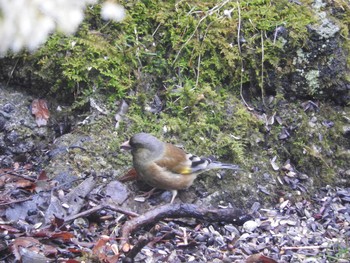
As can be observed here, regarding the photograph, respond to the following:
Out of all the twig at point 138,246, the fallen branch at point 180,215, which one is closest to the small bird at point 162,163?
the fallen branch at point 180,215

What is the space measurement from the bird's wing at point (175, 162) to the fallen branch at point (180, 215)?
0.39m

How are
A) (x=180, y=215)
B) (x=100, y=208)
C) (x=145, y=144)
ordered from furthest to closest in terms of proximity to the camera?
(x=145, y=144)
(x=180, y=215)
(x=100, y=208)

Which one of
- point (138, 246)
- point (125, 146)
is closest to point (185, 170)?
point (125, 146)

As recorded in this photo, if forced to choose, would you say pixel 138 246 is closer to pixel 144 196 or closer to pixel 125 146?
pixel 144 196

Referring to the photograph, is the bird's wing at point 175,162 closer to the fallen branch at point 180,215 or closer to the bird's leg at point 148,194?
the bird's leg at point 148,194

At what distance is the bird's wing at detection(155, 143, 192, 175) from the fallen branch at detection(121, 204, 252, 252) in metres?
Result: 0.39

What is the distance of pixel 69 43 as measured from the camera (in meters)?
4.34

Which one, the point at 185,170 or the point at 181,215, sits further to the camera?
the point at 185,170

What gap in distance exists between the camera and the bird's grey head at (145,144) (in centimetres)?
388

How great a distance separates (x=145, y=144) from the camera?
3883mm

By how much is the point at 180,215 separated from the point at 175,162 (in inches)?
20.1

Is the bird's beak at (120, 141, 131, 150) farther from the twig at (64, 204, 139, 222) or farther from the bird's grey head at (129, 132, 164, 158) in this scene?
the twig at (64, 204, 139, 222)

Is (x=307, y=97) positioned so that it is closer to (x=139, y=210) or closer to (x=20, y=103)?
(x=139, y=210)

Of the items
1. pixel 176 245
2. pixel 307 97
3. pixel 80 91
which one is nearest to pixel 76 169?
pixel 80 91
